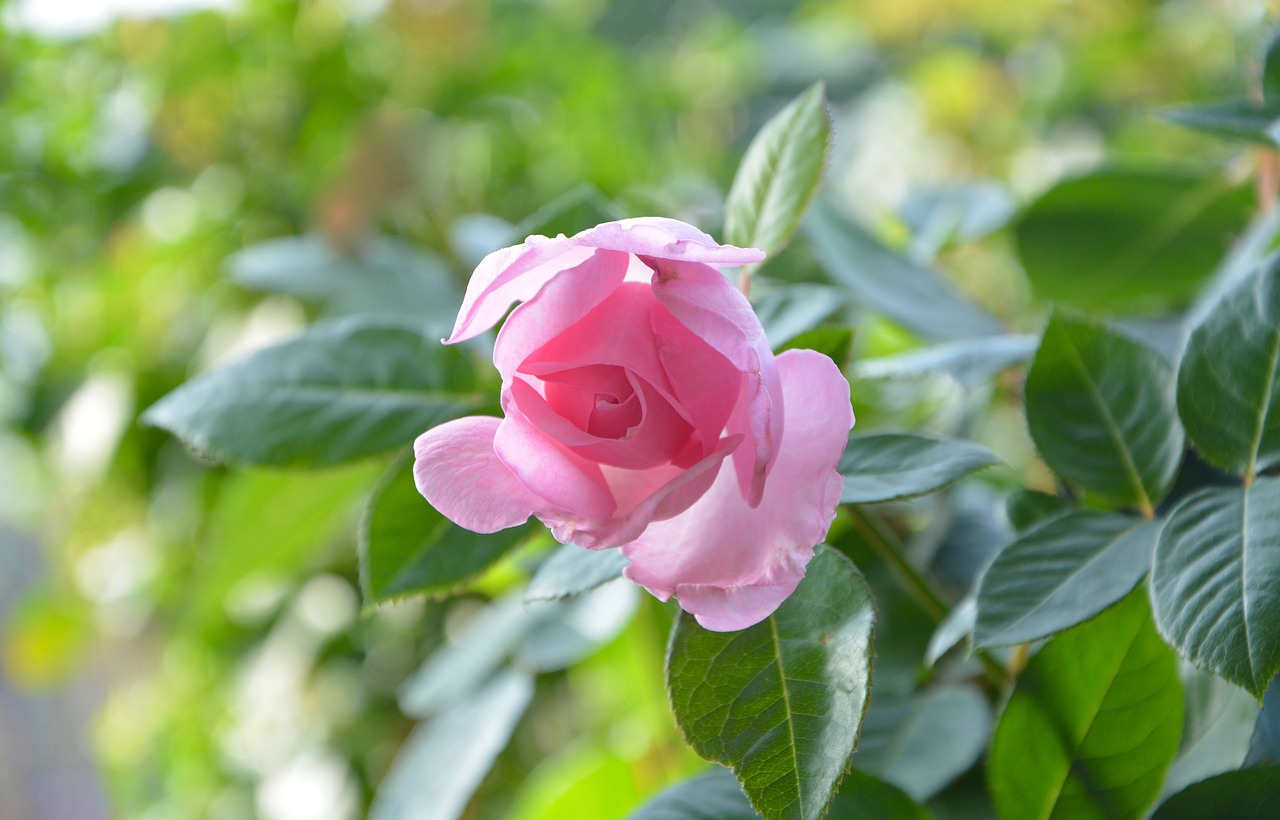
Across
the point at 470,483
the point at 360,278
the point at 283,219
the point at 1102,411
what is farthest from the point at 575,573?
the point at 283,219

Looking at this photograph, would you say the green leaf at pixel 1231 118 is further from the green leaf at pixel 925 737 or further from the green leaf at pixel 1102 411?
the green leaf at pixel 925 737

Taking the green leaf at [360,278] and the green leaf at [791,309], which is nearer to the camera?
the green leaf at [791,309]

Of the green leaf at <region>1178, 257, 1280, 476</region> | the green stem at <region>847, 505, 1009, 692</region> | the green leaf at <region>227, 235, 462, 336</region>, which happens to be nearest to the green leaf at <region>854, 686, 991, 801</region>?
the green stem at <region>847, 505, 1009, 692</region>

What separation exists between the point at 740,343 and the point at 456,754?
12.3 inches

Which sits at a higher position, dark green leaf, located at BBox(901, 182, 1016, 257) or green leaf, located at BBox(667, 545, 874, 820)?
green leaf, located at BBox(667, 545, 874, 820)

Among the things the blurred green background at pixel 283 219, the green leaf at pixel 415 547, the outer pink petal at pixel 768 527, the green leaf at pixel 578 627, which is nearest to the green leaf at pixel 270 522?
the blurred green background at pixel 283 219

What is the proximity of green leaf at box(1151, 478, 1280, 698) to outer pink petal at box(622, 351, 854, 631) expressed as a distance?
9 centimetres

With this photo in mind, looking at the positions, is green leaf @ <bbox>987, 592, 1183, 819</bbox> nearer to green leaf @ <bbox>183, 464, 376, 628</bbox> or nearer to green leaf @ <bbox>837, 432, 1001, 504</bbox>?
green leaf @ <bbox>837, 432, 1001, 504</bbox>

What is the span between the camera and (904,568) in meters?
0.29

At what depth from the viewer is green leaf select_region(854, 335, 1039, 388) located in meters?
0.29

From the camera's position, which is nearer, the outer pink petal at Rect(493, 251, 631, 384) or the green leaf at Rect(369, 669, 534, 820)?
the outer pink petal at Rect(493, 251, 631, 384)

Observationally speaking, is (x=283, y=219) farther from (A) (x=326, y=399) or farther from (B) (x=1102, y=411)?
(B) (x=1102, y=411)

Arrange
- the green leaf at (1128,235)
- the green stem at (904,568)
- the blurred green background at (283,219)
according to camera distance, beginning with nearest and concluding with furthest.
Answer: the green stem at (904,568) < the green leaf at (1128,235) < the blurred green background at (283,219)

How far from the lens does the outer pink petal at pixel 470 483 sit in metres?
0.20
